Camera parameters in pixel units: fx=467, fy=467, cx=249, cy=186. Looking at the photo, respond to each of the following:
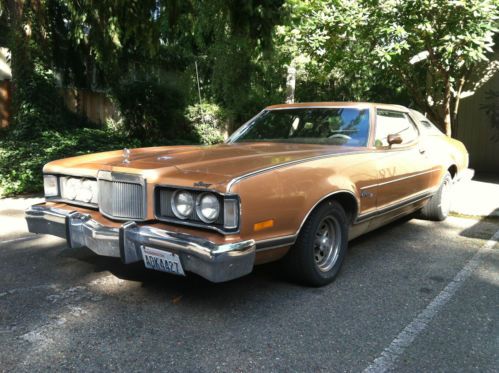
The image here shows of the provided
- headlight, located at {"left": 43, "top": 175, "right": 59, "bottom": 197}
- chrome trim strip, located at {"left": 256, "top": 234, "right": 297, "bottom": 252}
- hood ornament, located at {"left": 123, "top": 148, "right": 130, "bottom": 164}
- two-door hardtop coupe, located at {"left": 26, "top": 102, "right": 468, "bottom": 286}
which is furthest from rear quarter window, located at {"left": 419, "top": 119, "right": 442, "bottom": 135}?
headlight, located at {"left": 43, "top": 175, "right": 59, "bottom": 197}


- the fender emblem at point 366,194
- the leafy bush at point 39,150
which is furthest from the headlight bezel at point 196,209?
the leafy bush at point 39,150

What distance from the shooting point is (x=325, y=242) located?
380 cm

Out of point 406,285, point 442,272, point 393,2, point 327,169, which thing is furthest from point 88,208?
point 393,2

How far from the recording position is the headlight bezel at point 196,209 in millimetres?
2906

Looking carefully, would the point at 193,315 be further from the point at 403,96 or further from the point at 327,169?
the point at 403,96

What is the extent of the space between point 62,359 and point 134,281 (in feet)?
3.92

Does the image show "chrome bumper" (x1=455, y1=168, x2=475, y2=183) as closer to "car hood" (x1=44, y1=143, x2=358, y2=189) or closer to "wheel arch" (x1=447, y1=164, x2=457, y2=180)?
"wheel arch" (x1=447, y1=164, x2=457, y2=180)

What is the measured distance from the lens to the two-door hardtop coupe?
116 inches

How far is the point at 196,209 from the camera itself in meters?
3.04

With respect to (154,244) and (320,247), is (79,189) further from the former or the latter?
(320,247)

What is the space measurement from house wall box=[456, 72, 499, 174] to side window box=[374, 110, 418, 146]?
25.4 ft

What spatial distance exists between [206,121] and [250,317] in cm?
1203

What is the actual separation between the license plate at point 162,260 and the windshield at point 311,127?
2.06 meters

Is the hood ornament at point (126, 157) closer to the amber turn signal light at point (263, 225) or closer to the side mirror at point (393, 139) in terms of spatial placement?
the amber turn signal light at point (263, 225)
